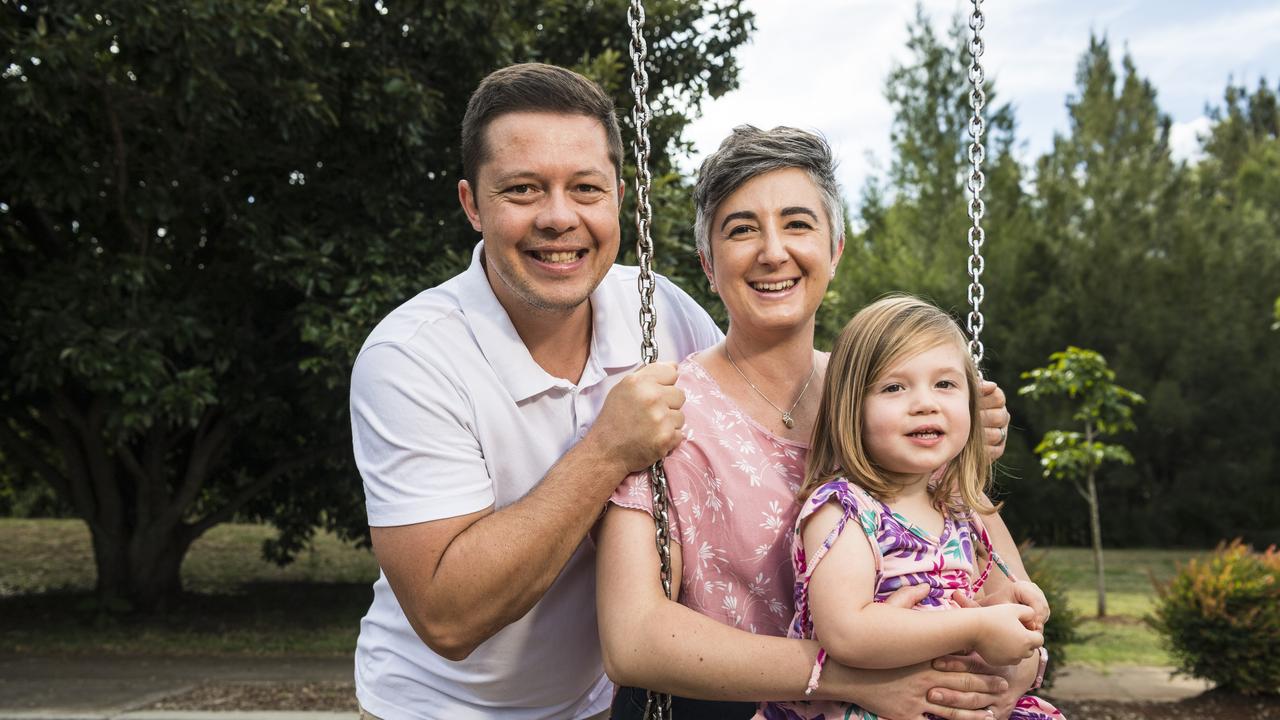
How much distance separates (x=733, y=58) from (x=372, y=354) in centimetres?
687

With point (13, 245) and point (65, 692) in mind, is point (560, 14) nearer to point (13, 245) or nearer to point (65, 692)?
point (13, 245)

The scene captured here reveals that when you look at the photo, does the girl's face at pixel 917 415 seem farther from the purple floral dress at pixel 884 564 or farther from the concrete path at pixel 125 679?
the concrete path at pixel 125 679

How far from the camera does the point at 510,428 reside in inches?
92.4

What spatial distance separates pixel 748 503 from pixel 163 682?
6.48m

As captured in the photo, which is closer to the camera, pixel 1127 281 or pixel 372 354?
pixel 372 354

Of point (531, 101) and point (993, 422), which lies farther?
point (993, 422)

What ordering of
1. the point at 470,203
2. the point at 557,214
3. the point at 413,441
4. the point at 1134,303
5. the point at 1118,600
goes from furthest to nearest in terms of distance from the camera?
the point at 1134,303, the point at 1118,600, the point at 470,203, the point at 557,214, the point at 413,441

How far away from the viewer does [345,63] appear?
7.21 meters

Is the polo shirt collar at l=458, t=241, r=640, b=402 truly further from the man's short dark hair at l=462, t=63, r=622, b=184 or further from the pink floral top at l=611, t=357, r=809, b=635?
the pink floral top at l=611, t=357, r=809, b=635

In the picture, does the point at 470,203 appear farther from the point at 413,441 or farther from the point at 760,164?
the point at 760,164

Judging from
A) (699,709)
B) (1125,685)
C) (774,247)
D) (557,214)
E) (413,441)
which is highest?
(557,214)

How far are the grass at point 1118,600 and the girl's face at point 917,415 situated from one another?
4.84m

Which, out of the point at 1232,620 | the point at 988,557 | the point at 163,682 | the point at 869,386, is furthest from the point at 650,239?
the point at 163,682

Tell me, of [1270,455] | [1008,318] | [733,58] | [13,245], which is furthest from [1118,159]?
[13,245]
